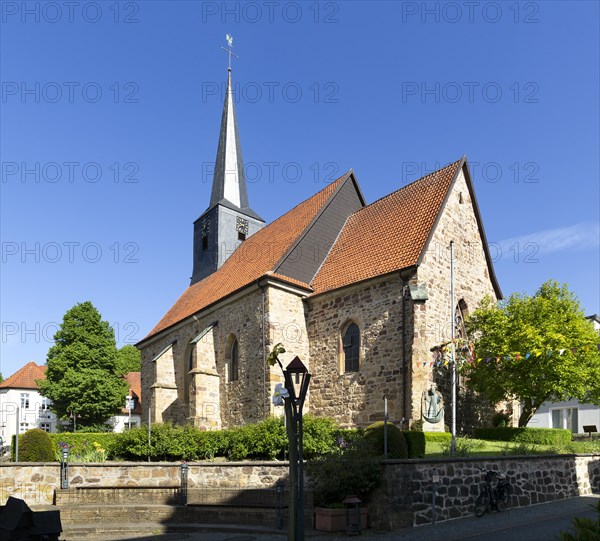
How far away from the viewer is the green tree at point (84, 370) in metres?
39.6

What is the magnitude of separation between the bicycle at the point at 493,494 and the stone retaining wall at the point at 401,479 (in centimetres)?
22

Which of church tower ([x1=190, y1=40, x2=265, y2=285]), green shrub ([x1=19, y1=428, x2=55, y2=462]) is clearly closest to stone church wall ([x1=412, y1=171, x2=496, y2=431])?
green shrub ([x1=19, y1=428, x2=55, y2=462])

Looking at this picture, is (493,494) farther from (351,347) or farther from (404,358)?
(351,347)

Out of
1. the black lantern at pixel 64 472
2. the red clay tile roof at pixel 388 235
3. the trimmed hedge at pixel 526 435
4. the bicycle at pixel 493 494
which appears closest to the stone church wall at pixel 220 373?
the red clay tile roof at pixel 388 235

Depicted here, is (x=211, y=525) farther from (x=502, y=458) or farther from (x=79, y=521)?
(x=502, y=458)

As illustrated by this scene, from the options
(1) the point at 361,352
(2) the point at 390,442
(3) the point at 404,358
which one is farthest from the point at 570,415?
(2) the point at 390,442

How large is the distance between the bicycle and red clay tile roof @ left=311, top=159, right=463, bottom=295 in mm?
8111

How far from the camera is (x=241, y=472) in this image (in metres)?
14.8

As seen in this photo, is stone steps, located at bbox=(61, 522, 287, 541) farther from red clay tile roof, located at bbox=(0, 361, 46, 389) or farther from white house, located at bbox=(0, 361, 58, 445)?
red clay tile roof, located at bbox=(0, 361, 46, 389)

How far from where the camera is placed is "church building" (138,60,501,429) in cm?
2012

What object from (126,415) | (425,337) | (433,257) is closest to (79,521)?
(425,337)

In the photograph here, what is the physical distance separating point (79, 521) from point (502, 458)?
401 inches

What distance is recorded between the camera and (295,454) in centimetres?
1024

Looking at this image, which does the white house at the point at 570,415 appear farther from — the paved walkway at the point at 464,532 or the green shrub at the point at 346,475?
the green shrub at the point at 346,475
